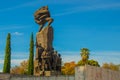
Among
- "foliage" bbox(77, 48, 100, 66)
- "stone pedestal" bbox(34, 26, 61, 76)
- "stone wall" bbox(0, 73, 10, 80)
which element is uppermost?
"foliage" bbox(77, 48, 100, 66)

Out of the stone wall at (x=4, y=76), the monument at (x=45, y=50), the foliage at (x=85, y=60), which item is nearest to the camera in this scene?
the stone wall at (x=4, y=76)

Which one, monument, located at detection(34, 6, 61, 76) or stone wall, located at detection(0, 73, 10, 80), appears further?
monument, located at detection(34, 6, 61, 76)

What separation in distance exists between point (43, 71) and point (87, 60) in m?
30.8

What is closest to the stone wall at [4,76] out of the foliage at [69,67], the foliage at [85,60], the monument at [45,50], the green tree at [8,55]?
the monument at [45,50]

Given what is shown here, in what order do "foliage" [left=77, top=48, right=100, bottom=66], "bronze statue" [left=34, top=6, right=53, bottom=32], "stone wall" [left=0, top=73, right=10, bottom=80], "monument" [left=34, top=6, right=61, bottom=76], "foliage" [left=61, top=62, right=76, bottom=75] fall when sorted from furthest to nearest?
"foliage" [left=61, top=62, right=76, bottom=75]
"foliage" [left=77, top=48, right=100, bottom=66]
"bronze statue" [left=34, top=6, right=53, bottom=32]
"monument" [left=34, top=6, right=61, bottom=76]
"stone wall" [left=0, top=73, right=10, bottom=80]

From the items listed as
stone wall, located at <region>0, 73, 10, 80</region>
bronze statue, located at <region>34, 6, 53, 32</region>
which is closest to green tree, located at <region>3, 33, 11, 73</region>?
bronze statue, located at <region>34, 6, 53, 32</region>

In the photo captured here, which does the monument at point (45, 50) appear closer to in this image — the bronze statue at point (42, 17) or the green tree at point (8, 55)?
the bronze statue at point (42, 17)

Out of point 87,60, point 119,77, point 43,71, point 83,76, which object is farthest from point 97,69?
point 87,60

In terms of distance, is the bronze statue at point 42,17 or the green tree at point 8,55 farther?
the green tree at point 8,55

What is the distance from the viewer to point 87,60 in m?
58.2

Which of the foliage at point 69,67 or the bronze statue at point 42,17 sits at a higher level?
the bronze statue at point 42,17

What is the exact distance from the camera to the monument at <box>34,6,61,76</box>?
28.3 m

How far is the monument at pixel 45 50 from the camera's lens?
28.3 meters

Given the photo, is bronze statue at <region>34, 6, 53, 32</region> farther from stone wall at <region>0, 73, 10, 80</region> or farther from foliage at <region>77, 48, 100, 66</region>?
foliage at <region>77, 48, 100, 66</region>
